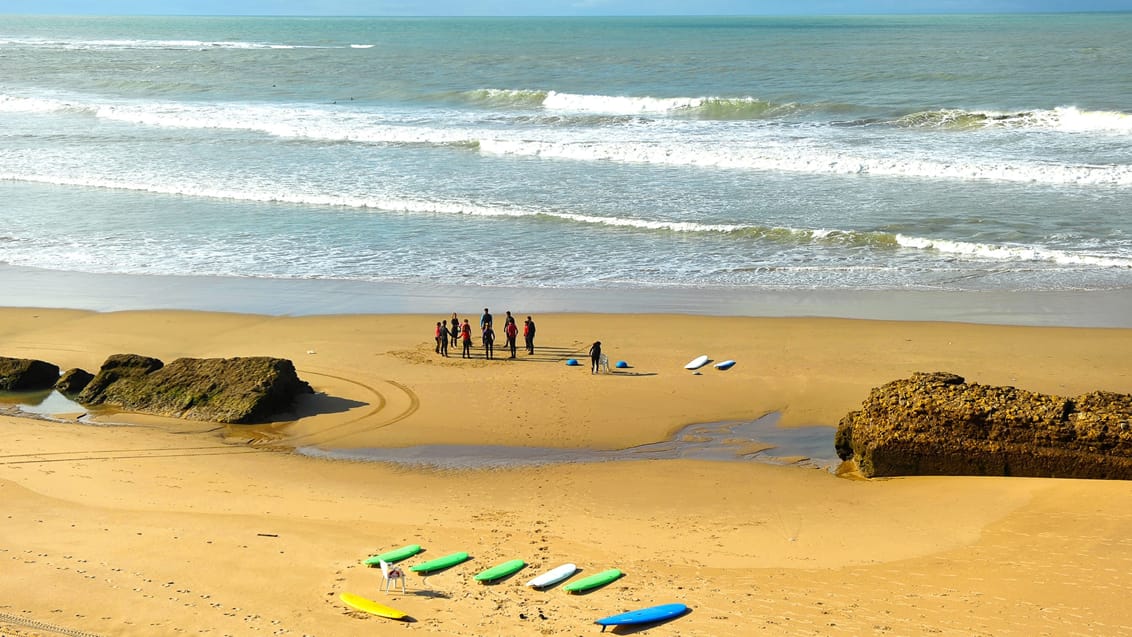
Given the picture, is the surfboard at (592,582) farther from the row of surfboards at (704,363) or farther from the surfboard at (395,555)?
the row of surfboards at (704,363)

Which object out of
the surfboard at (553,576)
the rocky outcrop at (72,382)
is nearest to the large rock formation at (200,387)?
the rocky outcrop at (72,382)

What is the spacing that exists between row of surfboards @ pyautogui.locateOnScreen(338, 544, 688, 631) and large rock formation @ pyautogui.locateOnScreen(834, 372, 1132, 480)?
4.16 metres

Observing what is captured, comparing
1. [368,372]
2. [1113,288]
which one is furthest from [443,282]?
[1113,288]

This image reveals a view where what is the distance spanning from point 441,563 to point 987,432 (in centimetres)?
612

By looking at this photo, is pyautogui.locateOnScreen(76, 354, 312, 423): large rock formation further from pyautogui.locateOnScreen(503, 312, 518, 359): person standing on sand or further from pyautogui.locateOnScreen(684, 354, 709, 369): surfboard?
pyautogui.locateOnScreen(684, 354, 709, 369): surfboard

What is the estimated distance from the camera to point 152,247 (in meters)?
25.5

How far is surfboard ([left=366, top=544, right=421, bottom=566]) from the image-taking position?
10.2 metres

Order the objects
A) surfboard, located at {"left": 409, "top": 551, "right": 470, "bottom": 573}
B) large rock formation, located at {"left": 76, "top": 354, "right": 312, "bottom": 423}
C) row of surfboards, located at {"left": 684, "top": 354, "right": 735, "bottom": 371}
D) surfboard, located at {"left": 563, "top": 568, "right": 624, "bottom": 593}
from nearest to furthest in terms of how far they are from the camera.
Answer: surfboard, located at {"left": 563, "top": 568, "right": 624, "bottom": 593}
surfboard, located at {"left": 409, "top": 551, "right": 470, "bottom": 573}
large rock formation, located at {"left": 76, "top": 354, "right": 312, "bottom": 423}
row of surfboards, located at {"left": 684, "top": 354, "right": 735, "bottom": 371}

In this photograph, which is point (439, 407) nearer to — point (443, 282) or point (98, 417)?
point (98, 417)

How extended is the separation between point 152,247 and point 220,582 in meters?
17.3

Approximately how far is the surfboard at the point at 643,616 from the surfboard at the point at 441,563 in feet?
5.63

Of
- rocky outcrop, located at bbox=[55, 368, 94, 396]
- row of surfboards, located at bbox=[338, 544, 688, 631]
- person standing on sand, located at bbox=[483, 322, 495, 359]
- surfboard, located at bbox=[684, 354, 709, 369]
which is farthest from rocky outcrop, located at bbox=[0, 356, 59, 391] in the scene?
surfboard, located at bbox=[684, 354, 709, 369]

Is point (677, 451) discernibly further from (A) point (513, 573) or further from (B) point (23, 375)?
(B) point (23, 375)

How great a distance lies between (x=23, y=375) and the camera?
1622cm
